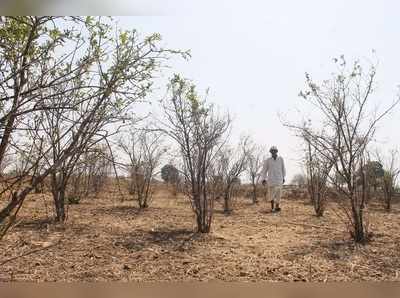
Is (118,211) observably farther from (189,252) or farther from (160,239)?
(189,252)

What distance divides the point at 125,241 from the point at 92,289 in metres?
3.52

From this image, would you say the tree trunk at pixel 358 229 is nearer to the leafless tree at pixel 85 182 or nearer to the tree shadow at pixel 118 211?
the leafless tree at pixel 85 182

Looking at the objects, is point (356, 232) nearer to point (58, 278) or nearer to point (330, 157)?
point (330, 157)

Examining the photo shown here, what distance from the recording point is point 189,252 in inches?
189

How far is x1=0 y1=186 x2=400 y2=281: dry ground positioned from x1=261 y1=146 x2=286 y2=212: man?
2519mm

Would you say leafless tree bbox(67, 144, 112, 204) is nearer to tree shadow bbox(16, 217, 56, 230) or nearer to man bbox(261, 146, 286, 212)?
tree shadow bbox(16, 217, 56, 230)

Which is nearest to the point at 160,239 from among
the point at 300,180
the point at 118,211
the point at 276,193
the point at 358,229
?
the point at 358,229

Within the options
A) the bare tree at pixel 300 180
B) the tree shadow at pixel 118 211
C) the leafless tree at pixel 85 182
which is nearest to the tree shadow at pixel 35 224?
the leafless tree at pixel 85 182

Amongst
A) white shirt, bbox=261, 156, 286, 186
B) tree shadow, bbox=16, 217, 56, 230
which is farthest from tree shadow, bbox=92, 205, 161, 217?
white shirt, bbox=261, 156, 286, 186

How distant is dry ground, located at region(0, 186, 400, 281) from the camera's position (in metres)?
3.94

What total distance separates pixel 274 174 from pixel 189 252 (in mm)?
5197

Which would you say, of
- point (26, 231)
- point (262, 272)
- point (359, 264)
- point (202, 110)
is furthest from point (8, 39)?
point (202, 110)

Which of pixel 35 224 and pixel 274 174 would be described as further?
pixel 274 174

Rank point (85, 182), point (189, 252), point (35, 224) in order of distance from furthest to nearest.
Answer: point (85, 182) → point (35, 224) → point (189, 252)
